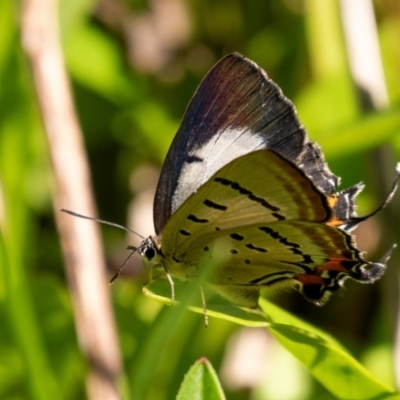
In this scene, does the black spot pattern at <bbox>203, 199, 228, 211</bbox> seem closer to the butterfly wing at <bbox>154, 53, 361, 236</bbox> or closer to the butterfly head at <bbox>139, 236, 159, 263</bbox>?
the butterfly wing at <bbox>154, 53, 361, 236</bbox>

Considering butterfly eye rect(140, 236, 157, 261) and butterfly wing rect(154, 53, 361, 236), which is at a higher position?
butterfly wing rect(154, 53, 361, 236)

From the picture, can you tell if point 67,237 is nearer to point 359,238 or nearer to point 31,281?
point 31,281

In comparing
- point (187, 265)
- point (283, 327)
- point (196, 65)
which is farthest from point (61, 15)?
point (283, 327)

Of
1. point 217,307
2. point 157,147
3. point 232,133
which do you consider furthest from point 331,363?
point 157,147

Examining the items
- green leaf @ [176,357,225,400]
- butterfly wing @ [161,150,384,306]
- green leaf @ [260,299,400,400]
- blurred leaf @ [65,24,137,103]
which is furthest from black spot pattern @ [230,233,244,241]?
blurred leaf @ [65,24,137,103]

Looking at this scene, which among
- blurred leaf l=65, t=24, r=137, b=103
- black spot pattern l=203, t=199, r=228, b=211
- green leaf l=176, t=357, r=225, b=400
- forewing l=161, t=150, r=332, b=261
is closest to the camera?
green leaf l=176, t=357, r=225, b=400

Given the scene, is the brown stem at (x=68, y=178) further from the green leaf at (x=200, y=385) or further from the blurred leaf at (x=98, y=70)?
the blurred leaf at (x=98, y=70)

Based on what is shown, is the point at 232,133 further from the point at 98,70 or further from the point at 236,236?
the point at 98,70
